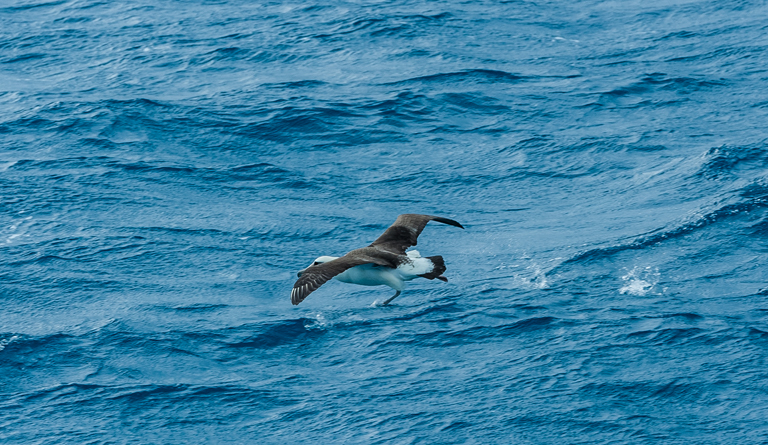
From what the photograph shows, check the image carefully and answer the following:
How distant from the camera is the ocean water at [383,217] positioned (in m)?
13.8

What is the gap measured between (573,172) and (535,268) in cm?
514

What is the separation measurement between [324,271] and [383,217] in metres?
5.32

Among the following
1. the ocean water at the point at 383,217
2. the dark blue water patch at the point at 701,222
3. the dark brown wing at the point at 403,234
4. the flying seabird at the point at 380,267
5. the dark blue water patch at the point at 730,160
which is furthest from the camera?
the dark blue water patch at the point at 730,160

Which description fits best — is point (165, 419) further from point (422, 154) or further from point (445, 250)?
point (422, 154)

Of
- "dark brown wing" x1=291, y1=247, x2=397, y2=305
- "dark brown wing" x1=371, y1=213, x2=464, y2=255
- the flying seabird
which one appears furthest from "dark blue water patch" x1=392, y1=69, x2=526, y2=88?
"dark brown wing" x1=291, y1=247, x2=397, y2=305

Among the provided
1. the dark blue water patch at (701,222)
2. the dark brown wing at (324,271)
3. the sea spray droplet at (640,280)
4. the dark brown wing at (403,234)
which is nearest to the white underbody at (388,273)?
the dark brown wing at (324,271)

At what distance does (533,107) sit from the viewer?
25328mm

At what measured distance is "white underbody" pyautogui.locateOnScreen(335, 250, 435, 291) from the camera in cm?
1577

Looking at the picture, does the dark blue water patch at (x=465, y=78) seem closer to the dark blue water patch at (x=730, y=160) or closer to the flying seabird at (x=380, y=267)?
the dark blue water patch at (x=730, y=160)

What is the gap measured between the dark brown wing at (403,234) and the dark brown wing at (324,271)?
627 mm

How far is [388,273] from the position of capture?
626 inches

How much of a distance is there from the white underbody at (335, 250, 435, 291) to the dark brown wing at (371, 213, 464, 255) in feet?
1.65

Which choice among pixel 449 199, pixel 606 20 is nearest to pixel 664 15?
pixel 606 20

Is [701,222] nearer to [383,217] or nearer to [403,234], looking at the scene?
[403,234]
